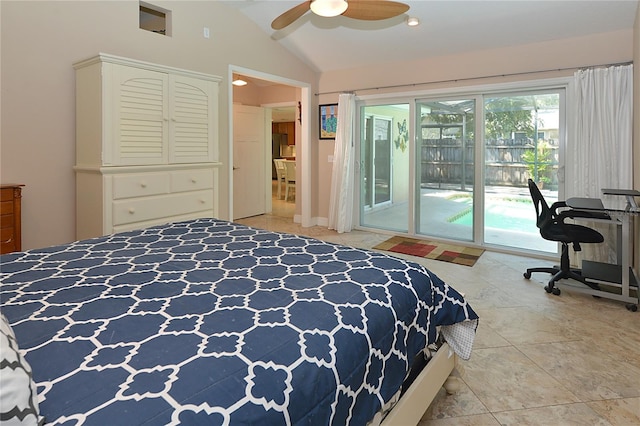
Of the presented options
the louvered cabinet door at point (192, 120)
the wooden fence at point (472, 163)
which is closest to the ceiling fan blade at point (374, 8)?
the louvered cabinet door at point (192, 120)

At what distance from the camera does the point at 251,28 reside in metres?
4.95

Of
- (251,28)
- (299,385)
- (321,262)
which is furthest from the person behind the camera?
(251,28)

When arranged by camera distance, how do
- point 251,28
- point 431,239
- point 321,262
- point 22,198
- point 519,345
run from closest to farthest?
point 321,262
point 519,345
point 22,198
point 251,28
point 431,239

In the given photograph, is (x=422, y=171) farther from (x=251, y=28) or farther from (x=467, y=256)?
(x=251, y=28)

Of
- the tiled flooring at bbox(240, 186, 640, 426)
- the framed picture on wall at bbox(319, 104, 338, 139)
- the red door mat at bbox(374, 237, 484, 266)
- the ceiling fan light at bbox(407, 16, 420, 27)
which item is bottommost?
the tiled flooring at bbox(240, 186, 640, 426)

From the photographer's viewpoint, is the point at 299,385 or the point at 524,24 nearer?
the point at 299,385

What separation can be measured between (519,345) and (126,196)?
312 cm

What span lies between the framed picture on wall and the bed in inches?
169

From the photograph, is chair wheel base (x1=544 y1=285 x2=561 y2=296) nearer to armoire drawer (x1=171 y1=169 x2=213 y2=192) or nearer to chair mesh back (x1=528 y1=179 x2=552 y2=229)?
chair mesh back (x1=528 y1=179 x2=552 y2=229)

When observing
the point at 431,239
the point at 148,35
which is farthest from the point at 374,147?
the point at 148,35

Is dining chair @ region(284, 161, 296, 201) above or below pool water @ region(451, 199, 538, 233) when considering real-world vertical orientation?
above

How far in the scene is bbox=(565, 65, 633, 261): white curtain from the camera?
3775mm

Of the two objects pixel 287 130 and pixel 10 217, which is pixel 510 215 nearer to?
pixel 10 217

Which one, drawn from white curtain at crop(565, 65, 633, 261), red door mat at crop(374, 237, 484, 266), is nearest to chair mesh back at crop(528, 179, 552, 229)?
white curtain at crop(565, 65, 633, 261)
